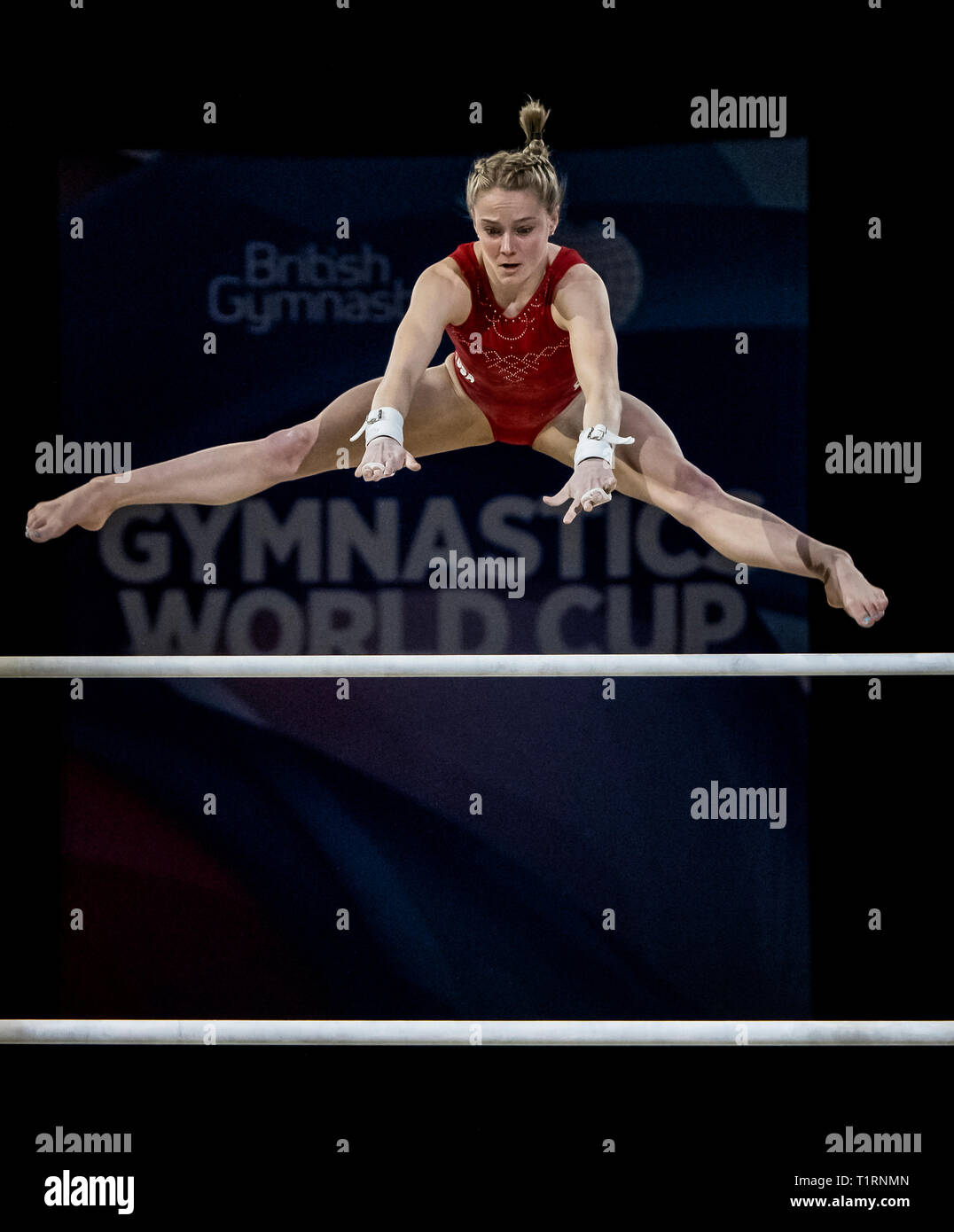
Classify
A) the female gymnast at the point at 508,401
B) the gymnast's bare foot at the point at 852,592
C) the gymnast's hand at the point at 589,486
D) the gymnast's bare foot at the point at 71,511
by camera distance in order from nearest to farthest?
the gymnast's hand at the point at 589,486, the gymnast's bare foot at the point at 852,592, the female gymnast at the point at 508,401, the gymnast's bare foot at the point at 71,511

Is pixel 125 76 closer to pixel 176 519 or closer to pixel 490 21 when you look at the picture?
pixel 490 21

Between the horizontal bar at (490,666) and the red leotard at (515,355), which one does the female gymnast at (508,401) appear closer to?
the red leotard at (515,355)

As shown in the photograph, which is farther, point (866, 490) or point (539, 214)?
point (866, 490)

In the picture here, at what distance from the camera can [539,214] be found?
2.82 m

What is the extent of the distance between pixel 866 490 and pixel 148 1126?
2.45 meters

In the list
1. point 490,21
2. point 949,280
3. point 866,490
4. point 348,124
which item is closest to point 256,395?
point 348,124

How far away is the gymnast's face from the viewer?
9.17 feet

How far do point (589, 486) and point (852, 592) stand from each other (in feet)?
2.19

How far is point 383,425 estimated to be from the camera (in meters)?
2.63

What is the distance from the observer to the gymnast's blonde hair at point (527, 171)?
279 cm

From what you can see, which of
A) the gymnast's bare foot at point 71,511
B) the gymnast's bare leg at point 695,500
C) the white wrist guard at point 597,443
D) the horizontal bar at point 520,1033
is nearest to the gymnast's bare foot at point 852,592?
the gymnast's bare leg at point 695,500

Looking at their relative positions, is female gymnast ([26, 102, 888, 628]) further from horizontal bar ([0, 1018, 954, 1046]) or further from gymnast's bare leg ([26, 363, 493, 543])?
horizontal bar ([0, 1018, 954, 1046])

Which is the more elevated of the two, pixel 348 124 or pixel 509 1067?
pixel 348 124

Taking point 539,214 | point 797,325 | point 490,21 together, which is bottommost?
point 797,325
